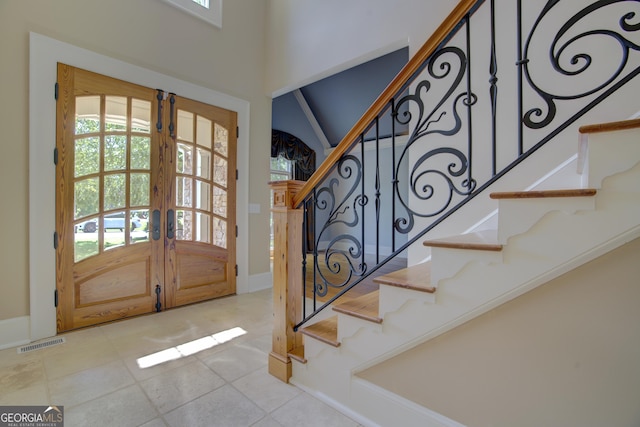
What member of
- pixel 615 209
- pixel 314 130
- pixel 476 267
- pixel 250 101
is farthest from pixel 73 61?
pixel 314 130

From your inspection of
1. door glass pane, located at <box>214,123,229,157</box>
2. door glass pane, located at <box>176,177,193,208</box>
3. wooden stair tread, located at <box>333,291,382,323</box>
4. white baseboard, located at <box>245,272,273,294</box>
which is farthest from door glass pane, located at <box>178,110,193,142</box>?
wooden stair tread, located at <box>333,291,382,323</box>

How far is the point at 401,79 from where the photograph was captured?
4.15 ft

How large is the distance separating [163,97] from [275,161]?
11.5 feet

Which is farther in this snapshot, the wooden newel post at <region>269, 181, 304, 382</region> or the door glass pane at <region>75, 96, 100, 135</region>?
the door glass pane at <region>75, 96, 100, 135</region>

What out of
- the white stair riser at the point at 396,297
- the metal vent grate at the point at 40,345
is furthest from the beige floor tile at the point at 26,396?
the white stair riser at the point at 396,297

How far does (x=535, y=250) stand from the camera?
92 cm

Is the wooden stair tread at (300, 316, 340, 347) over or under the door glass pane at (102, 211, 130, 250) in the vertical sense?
under

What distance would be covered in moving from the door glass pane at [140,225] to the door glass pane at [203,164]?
2.23 feet

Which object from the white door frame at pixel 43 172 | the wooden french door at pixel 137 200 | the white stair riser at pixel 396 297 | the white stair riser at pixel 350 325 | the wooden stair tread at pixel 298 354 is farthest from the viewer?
the wooden french door at pixel 137 200

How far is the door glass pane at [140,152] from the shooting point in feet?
8.91

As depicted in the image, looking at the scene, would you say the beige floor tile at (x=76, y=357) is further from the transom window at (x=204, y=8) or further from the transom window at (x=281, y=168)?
the transom window at (x=281, y=168)

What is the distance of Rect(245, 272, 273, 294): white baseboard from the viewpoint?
142 inches

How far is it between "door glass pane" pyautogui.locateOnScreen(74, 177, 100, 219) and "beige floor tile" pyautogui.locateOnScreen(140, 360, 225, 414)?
64.6 inches

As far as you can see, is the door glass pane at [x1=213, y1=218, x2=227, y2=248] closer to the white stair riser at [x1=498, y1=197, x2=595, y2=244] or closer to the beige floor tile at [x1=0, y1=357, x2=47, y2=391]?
the beige floor tile at [x1=0, y1=357, x2=47, y2=391]
